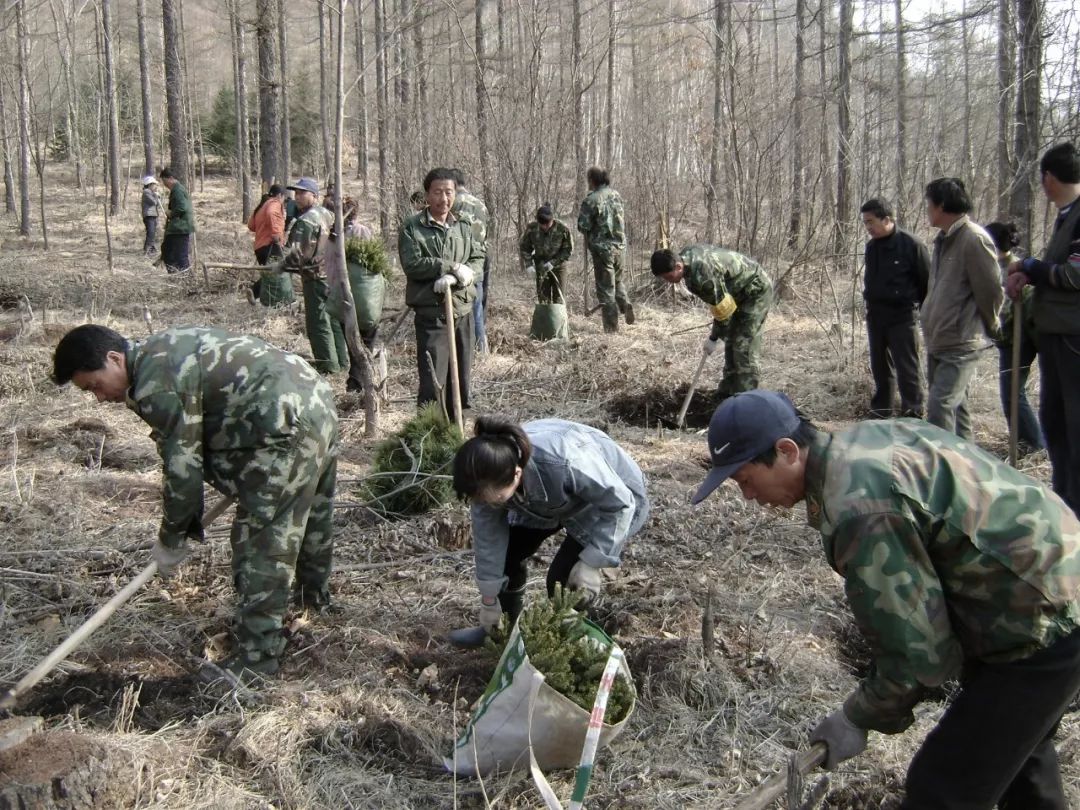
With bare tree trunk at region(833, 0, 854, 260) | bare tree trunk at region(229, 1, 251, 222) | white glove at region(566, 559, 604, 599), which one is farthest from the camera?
bare tree trunk at region(229, 1, 251, 222)

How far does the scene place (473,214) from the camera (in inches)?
276

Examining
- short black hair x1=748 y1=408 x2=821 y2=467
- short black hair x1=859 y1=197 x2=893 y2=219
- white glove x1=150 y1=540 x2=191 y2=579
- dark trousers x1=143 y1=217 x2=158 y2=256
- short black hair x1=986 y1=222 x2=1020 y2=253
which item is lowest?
white glove x1=150 y1=540 x2=191 y2=579

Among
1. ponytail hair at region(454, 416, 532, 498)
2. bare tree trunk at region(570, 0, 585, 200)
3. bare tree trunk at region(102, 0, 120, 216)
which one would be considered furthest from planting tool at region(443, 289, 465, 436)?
bare tree trunk at region(102, 0, 120, 216)

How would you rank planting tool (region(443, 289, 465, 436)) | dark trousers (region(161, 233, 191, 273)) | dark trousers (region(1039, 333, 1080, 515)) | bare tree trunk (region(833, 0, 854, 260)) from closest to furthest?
dark trousers (region(1039, 333, 1080, 515)) < planting tool (region(443, 289, 465, 436)) < bare tree trunk (region(833, 0, 854, 260)) < dark trousers (region(161, 233, 191, 273))

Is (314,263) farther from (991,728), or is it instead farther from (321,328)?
(991,728)

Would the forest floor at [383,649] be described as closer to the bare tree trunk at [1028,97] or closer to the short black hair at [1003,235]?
the short black hair at [1003,235]

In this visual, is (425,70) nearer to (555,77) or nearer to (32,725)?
(555,77)

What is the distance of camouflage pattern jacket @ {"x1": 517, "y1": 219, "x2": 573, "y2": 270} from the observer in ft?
33.6

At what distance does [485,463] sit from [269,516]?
3.50 feet

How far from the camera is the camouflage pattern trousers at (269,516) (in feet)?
11.2

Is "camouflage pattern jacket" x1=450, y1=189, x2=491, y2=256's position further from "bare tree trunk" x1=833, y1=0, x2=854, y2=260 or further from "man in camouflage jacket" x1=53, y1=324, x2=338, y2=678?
"bare tree trunk" x1=833, y1=0, x2=854, y2=260

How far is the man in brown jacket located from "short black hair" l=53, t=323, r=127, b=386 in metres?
4.34

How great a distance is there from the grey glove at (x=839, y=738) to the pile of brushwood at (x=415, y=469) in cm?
301

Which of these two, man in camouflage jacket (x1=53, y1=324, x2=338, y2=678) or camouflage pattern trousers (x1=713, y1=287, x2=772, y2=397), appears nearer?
man in camouflage jacket (x1=53, y1=324, x2=338, y2=678)
